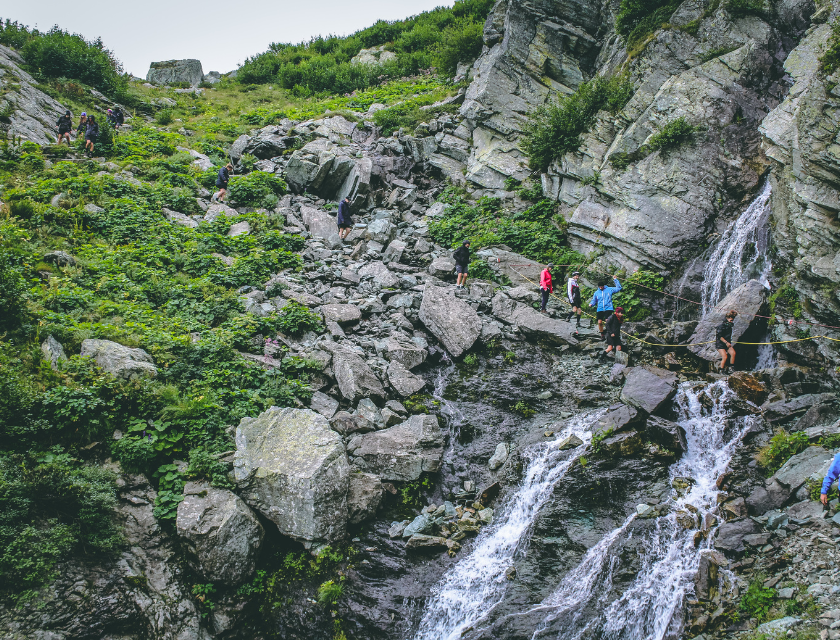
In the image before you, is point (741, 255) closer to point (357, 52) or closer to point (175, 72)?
point (357, 52)

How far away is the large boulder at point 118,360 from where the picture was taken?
29.0 ft

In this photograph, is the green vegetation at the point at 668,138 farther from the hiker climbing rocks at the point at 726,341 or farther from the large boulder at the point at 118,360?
the large boulder at the point at 118,360

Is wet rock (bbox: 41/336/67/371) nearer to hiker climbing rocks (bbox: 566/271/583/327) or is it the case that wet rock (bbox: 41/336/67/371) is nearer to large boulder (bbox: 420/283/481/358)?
large boulder (bbox: 420/283/481/358)

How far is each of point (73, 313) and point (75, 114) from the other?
20.3 meters

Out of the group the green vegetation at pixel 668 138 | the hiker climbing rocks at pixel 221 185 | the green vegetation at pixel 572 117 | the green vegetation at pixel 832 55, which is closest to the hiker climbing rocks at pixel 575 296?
→ the green vegetation at pixel 668 138

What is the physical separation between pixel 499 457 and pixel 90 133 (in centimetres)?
2350

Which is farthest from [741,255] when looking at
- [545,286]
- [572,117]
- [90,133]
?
[90,133]

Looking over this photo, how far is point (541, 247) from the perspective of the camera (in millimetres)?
18391

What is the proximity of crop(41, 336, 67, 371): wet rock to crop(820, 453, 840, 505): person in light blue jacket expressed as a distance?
14.0 meters

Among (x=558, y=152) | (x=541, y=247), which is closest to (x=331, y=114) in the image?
(x=558, y=152)

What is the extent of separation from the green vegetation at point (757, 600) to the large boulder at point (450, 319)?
8.83m

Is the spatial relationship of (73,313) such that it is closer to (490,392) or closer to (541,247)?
(490,392)

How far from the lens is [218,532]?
7719 millimetres

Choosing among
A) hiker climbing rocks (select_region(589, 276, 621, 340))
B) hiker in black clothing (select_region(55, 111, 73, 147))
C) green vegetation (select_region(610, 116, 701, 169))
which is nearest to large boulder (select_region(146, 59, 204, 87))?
hiker in black clothing (select_region(55, 111, 73, 147))
